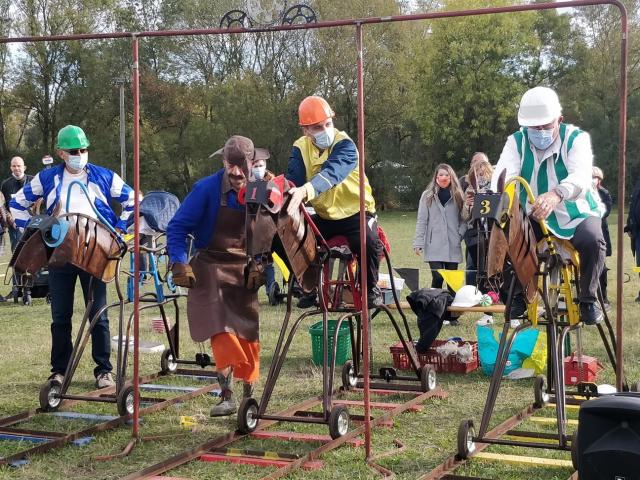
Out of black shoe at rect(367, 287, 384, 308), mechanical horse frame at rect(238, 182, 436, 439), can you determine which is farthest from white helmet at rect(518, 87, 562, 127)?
black shoe at rect(367, 287, 384, 308)

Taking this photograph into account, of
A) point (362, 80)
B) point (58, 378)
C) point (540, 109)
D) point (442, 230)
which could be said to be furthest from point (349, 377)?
point (442, 230)

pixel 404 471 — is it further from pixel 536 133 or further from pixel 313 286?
pixel 536 133

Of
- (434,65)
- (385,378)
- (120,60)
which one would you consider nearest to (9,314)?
(385,378)

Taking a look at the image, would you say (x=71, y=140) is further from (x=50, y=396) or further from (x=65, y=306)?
(x=50, y=396)

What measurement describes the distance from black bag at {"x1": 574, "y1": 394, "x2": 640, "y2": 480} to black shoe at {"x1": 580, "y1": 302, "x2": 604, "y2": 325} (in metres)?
1.99

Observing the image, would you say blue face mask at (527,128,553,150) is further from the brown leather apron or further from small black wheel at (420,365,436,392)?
small black wheel at (420,365,436,392)

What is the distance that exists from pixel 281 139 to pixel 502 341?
3678 cm

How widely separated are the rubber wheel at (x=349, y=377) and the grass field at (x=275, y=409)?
230 millimetres

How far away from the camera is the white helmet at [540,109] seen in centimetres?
625

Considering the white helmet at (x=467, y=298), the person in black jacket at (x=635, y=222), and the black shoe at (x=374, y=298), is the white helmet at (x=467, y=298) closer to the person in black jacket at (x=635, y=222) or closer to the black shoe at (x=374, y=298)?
the black shoe at (x=374, y=298)

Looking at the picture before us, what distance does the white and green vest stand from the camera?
6.36 metres

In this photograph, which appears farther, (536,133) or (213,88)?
(213,88)

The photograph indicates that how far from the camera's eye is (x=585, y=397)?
720 centimetres

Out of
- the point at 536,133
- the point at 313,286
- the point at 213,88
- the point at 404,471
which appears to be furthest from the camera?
the point at 213,88
